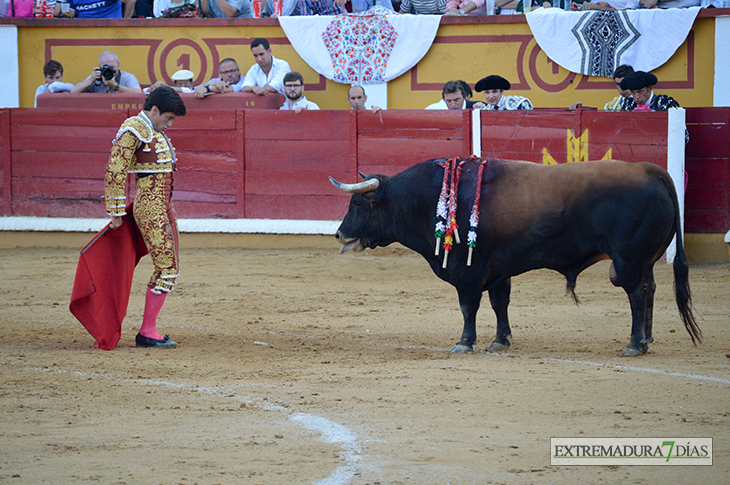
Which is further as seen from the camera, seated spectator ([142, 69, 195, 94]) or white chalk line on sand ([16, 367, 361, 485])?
seated spectator ([142, 69, 195, 94])

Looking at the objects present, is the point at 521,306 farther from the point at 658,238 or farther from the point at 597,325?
the point at 658,238

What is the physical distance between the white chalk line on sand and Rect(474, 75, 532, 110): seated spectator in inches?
Answer: 187

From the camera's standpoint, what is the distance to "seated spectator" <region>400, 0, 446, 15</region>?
30.5 feet

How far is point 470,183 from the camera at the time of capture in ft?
15.1

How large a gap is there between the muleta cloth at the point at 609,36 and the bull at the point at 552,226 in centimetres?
Result: 453

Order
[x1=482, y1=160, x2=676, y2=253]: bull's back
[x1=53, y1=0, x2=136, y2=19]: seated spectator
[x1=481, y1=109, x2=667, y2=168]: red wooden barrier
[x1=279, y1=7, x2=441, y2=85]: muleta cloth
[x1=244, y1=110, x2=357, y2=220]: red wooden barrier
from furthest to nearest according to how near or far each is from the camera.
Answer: [x1=53, y1=0, x2=136, y2=19]: seated spectator
[x1=279, y1=7, x2=441, y2=85]: muleta cloth
[x1=244, y1=110, x2=357, y2=220]: red wooden barrier
[x1=481, y1=109, x2=667, y2=168]: red wooden barrier
[x1=482, y1=160, x2=676, y2=253]: bull's back

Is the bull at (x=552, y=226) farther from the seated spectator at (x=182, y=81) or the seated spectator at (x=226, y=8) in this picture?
the seated spectator at (x=226, y=8)

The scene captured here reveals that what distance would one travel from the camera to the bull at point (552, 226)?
4.24m

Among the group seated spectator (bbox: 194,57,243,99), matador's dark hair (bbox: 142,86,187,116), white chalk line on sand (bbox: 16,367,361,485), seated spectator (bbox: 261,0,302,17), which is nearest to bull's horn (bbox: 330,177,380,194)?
matador's dark hair (bbox: 142,86,187,116)

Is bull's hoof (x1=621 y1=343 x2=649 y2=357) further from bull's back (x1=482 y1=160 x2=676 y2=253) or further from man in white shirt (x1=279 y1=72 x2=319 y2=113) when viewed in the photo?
man in white shirt (x1=279 y1=72 x2=319 y2=113)

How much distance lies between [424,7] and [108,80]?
11.3 ft

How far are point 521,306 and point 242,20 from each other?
510 cm

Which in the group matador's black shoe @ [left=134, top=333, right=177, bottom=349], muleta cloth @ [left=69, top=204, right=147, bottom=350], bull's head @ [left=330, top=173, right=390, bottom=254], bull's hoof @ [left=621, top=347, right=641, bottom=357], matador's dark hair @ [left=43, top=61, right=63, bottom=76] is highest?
matador's dark hair @ [left=43, top=61, right=63, bottom=76]

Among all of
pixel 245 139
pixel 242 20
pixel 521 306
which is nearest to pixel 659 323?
pixel 521 306
